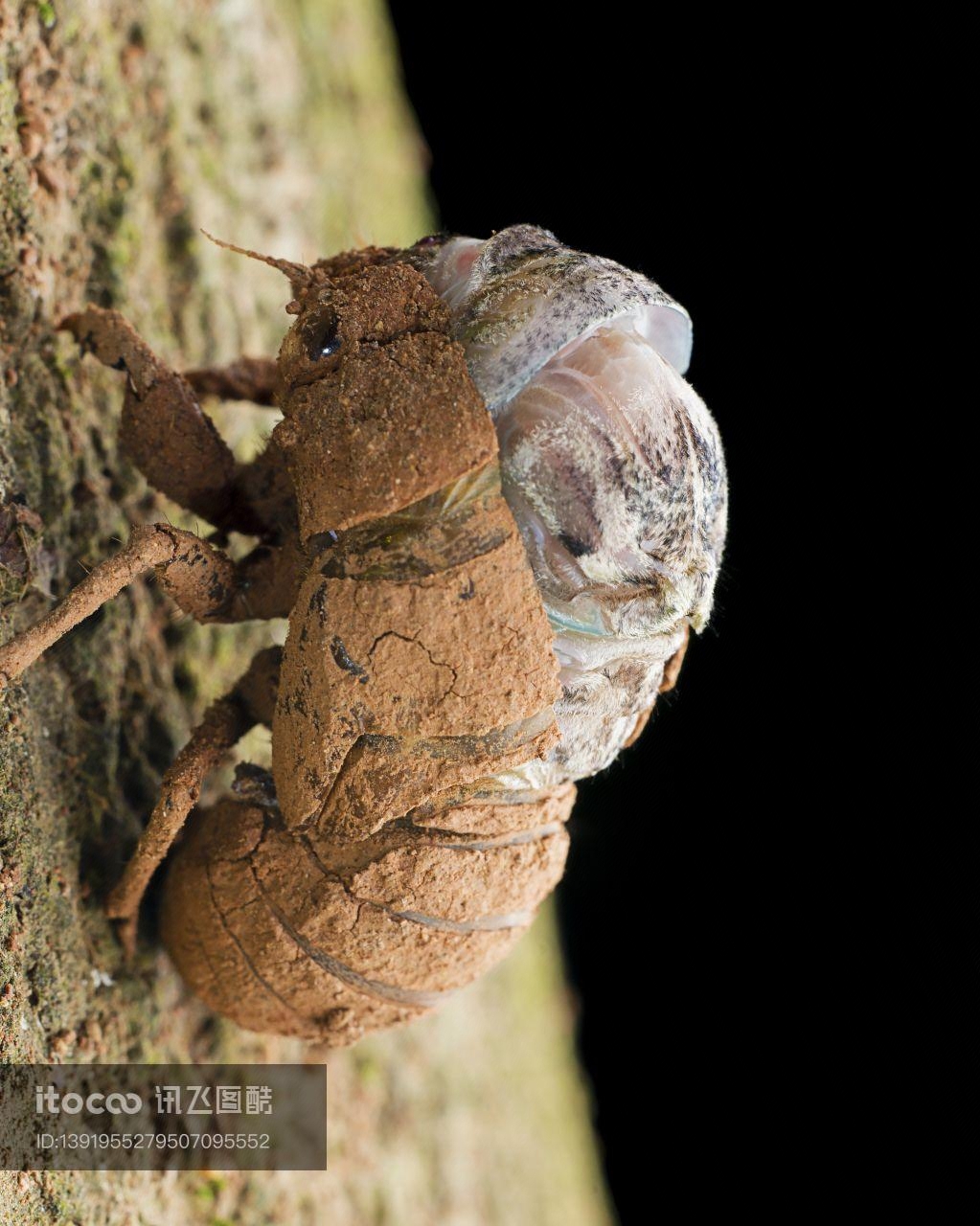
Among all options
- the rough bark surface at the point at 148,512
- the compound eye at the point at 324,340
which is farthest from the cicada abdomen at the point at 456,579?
the rough bark surface at the point at 148,512

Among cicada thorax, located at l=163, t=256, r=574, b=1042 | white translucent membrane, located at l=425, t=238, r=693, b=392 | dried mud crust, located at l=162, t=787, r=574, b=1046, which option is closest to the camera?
cicada thorax, located at l=163, t=256, r=574, b=1042

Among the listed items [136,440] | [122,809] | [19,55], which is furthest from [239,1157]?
[19,55]

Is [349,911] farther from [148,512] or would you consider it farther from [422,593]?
[148,512]

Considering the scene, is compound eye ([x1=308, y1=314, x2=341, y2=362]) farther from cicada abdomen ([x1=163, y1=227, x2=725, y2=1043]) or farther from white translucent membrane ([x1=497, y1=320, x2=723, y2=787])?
white translucent membrane ([x1=497, y1=320, x2=723, y2=787])

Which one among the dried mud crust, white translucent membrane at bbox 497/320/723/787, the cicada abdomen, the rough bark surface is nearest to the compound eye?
the cicada abdomen

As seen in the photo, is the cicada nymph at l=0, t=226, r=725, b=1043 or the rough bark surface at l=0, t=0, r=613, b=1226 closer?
the cicada nymph at l=0, t=226, r=725, b=1043

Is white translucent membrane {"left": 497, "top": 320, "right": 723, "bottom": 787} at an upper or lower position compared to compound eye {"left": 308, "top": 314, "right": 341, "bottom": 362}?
lower

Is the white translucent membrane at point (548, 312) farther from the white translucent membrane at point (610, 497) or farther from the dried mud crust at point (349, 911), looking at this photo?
the dried mud crust at point (349, 911)
